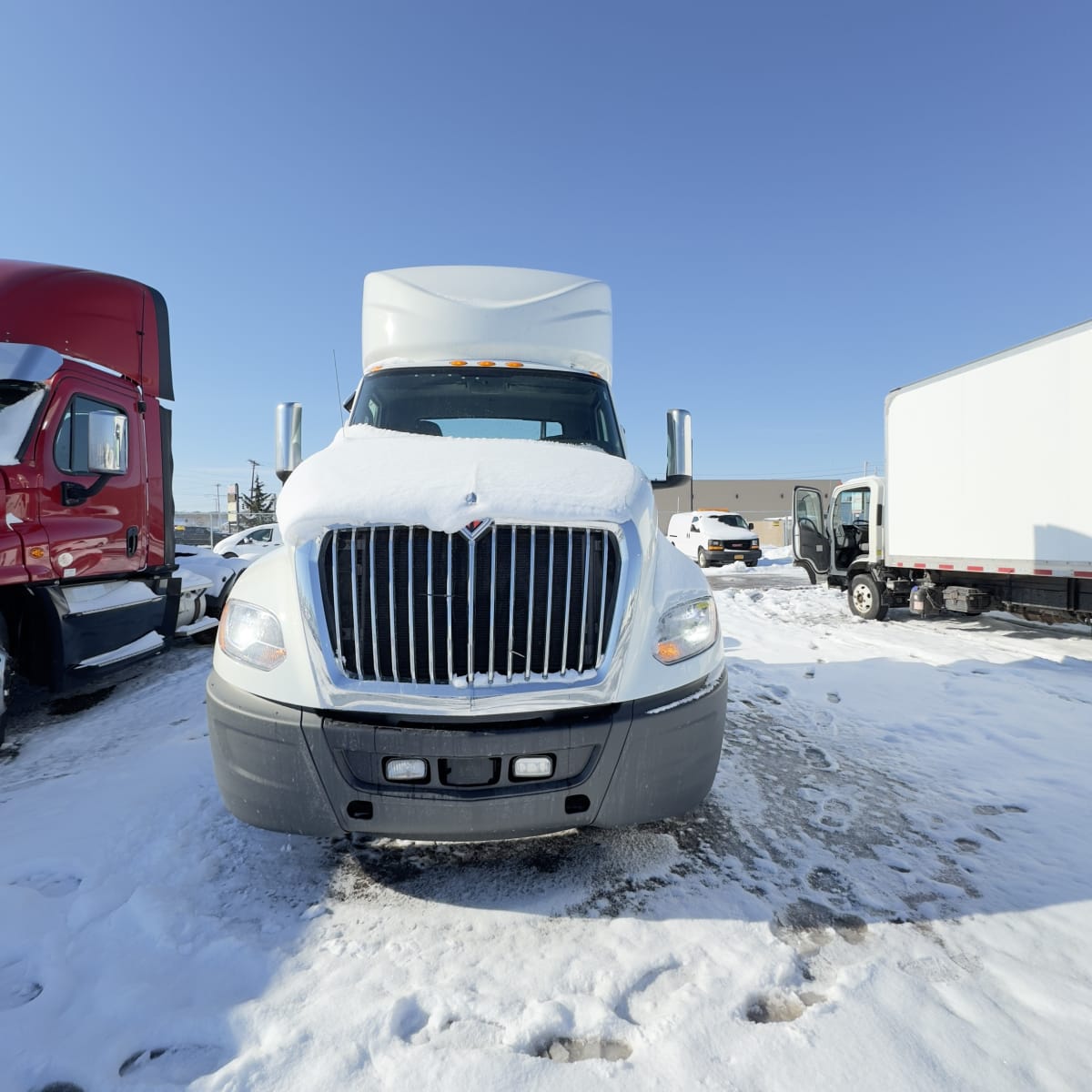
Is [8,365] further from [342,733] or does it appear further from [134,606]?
[342,733]

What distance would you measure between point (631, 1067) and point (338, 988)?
3.06 feet

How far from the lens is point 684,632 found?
2516 mm

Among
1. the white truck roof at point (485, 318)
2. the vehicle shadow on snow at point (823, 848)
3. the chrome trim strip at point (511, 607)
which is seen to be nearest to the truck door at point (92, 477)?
the white truck roof at point (485, 318)

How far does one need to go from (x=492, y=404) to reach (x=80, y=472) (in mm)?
3276

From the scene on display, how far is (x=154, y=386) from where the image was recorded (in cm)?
588

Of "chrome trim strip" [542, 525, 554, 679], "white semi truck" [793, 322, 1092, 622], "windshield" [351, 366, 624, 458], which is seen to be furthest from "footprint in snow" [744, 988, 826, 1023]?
"white semi truck" [793, 322, 1092, 622]

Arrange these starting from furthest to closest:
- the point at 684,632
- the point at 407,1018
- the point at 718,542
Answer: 1. the point at 718,542
2. the point at 684,632
3. the point at 407,1018

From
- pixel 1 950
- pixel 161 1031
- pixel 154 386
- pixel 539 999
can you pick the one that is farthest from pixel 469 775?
pixel 154 386

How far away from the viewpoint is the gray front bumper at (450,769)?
7.18 ft

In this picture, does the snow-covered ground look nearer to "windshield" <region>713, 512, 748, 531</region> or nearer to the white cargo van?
the white cargo van

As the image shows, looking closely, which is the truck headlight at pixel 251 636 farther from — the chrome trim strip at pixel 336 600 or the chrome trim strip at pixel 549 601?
the chrome trim strip at pixel 549 601

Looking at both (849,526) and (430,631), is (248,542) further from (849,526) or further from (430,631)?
(430,631)

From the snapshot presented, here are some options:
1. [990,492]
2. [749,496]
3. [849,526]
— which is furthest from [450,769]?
[749,496]

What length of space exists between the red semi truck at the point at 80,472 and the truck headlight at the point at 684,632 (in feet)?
14.4
